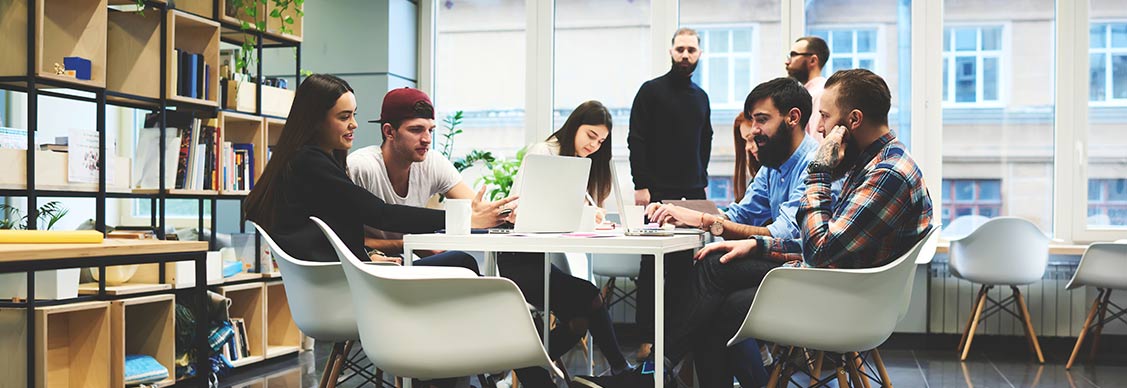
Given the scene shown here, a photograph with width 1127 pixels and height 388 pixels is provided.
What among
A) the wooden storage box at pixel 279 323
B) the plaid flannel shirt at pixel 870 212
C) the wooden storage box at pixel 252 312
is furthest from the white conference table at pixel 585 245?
the wooden storage box at pixel 279 323

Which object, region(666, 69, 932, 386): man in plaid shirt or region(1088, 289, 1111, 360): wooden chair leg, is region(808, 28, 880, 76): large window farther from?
region(666, 69, 932, 386): man in plaid shirt

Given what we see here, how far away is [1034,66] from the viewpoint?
5.93 metres

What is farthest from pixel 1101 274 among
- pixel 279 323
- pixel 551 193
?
pixel 279 323

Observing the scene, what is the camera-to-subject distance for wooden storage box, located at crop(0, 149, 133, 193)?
3.55m

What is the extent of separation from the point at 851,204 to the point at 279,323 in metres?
3.52

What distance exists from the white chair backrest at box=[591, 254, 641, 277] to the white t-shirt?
6.20 ft

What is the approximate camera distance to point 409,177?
141 inches

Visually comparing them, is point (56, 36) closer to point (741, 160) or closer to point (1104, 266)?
point (741, 160)

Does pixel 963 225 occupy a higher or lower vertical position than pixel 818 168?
lower

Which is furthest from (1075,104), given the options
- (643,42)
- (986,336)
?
(643,42)

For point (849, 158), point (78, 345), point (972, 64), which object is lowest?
point (78, 345)

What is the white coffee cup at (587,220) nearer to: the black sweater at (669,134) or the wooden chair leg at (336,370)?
the wooden chair leg at (336,370)

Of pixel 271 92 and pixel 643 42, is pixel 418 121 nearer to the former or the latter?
pixel 271 92

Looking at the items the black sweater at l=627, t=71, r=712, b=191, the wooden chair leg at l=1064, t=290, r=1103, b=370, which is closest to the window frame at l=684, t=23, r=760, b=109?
the black sweater at l=627, t=71, r=712, b=191
